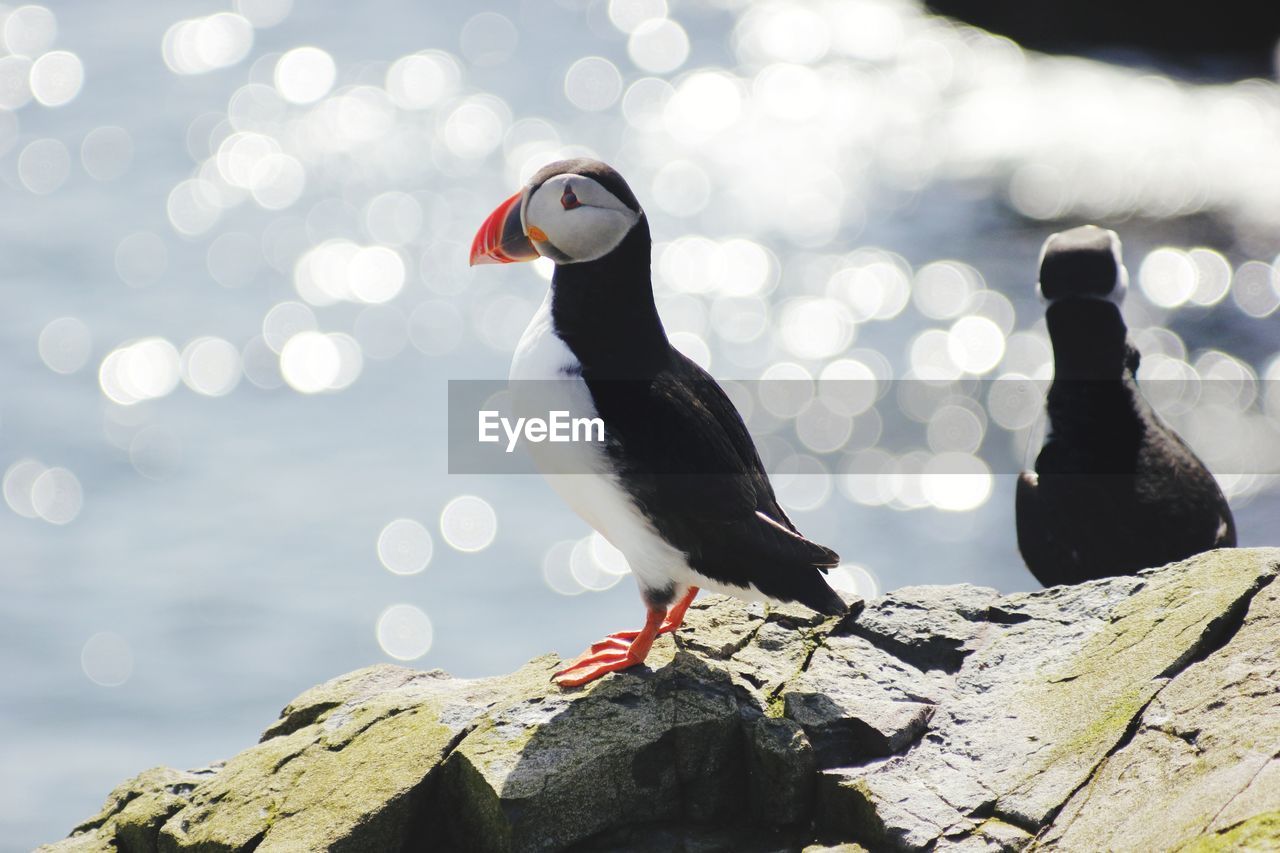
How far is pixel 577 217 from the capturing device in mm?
5391

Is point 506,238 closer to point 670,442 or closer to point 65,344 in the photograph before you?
point 670,442

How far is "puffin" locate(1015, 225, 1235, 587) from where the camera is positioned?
661 centimetres

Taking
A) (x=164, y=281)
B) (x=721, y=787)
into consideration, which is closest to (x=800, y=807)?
(x=721, y=787)

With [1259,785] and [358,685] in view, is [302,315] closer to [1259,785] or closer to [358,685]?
[358,685]

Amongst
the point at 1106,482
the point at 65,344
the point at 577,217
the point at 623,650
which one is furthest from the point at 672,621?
the point at 65,344

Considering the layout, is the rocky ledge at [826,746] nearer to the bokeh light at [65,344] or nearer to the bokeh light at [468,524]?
the bokeh light at [468,524]

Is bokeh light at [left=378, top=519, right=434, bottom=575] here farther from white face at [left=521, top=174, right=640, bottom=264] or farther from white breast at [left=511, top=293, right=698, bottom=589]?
white face at [left=521, top=174, right=640, bottom=264]

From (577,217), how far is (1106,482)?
296 cm

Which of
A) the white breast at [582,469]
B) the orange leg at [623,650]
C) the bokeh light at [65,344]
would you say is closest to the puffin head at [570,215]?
the white breast at [582,469]

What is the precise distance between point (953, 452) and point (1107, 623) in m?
8.57

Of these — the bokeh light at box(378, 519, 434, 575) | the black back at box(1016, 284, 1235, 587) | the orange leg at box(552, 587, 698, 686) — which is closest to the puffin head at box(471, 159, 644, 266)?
the orange leg at box(552, 587, 698, 686)

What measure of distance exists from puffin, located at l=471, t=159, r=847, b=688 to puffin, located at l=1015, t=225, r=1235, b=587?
2.01m

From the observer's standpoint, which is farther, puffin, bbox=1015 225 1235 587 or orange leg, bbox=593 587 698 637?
puffin, bbox=1015 225 1235 587

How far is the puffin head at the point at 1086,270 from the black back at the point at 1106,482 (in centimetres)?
12
